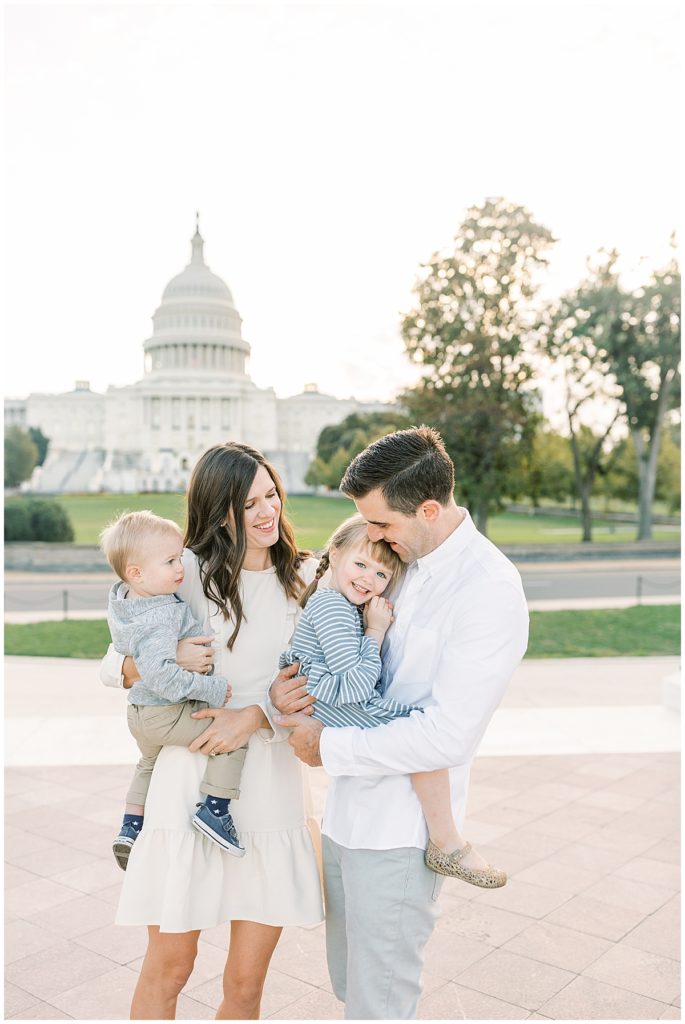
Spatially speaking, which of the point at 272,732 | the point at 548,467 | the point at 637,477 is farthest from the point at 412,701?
the point at 637,477

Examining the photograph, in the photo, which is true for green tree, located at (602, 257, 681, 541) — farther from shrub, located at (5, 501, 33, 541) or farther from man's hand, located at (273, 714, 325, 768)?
man's hand, located at (273, 714, 325, 768)

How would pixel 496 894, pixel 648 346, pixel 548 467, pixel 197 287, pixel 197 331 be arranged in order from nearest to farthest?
pixel 496 894, pixel 648 346, pixel 548 467, pixel 197 331, pixel 197 287

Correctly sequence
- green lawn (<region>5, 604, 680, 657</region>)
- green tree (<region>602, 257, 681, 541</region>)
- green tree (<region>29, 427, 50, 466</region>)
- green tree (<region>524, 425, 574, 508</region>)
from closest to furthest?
green lawn (<region>5, 604, 680, 657</region>), green tree (<region>602, 257, 681, 541</region>), green tree (<region>524, 425, 574, 508</region>), green tree (<region>29, 427, 50, 466</region>)

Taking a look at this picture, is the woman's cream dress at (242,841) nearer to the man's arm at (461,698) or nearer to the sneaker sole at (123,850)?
the sneaker sole at (123,850)

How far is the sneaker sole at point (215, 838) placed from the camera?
246cm

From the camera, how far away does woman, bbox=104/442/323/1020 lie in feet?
8.30

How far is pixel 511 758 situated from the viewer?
684 cm

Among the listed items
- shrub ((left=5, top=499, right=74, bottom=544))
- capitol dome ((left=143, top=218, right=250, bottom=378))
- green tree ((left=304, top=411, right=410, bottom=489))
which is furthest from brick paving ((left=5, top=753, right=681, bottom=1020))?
capitol dome ((left=143, top=218, right=250, bottom=378))

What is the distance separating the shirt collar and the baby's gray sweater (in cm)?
71

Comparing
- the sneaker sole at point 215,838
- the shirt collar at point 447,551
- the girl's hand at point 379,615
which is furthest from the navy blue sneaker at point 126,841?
the shirt collar at point 447,551

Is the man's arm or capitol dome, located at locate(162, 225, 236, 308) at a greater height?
capitol dome, located at locate(162, 225, 236, 308)

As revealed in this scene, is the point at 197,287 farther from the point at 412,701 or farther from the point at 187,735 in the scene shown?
the point at 412,701

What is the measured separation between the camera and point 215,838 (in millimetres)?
2467

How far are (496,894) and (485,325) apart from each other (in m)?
28.7
